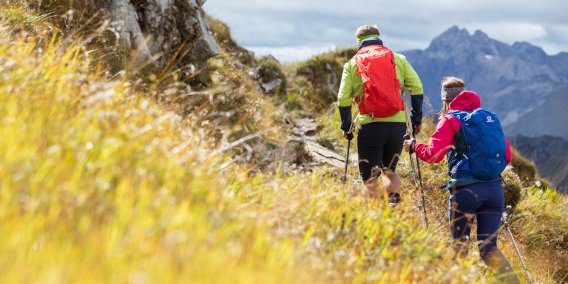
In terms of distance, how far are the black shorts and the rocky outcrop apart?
477 centimetres

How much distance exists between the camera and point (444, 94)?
6.97 m

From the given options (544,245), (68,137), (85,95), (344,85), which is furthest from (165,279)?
(544,245)

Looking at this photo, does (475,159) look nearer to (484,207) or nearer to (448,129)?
(448,129)

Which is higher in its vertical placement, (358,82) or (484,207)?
(358,82)

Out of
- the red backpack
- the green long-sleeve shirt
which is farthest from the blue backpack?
the green long-sleeve shirt

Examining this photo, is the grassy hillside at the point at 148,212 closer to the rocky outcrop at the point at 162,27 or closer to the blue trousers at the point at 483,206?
the blue trousers at the point at 483,206

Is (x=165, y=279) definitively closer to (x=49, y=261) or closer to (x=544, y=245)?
(x=49, y=261)

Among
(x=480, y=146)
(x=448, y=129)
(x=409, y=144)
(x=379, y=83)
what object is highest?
(x=379, y=83)

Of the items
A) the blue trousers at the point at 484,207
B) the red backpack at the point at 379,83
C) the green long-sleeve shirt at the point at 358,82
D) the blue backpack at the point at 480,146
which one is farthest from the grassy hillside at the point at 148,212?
the green long-sleeve shirt at the point at 358,82

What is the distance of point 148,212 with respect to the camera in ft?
9.16

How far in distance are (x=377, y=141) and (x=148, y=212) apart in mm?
4661

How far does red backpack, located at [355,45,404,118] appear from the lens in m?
6.74

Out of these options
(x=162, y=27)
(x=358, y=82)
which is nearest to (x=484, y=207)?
(x=358, y=82)

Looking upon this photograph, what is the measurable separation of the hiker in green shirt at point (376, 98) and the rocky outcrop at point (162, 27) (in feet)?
14.4
